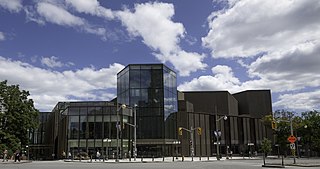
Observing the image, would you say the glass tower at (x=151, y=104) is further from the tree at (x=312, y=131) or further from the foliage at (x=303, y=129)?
the tree at (x=312, y=131)

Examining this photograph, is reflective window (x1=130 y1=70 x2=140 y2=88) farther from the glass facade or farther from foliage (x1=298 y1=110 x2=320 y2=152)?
foliage (x1=298 y1=110 x2=320 y2=152)

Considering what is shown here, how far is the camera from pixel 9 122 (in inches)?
2440

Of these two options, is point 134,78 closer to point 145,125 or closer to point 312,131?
point 145,125

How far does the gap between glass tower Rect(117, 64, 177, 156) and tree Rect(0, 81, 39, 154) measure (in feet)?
65.9

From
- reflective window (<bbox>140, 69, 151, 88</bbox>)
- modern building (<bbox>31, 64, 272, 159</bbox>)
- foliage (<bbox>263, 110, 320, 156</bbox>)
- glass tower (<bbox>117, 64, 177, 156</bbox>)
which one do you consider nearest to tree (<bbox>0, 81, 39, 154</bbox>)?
modern building (<bbox>31, 64, 272, 159</bbox>)

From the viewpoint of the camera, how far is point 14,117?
2459 inches

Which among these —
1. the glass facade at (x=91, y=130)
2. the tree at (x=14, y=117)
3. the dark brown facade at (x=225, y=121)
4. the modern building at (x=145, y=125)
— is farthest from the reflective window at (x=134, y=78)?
the tree at (x=14, y=117)

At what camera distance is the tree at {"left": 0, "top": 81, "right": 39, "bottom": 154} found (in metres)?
61.2

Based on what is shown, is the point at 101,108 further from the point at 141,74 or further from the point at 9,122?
the point at 9,122

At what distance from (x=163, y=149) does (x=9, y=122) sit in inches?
1149

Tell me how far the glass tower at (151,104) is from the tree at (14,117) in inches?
790

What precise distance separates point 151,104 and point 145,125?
172 inches

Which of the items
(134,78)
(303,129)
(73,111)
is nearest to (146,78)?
(134,78)

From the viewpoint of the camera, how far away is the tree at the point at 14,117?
201 feet
